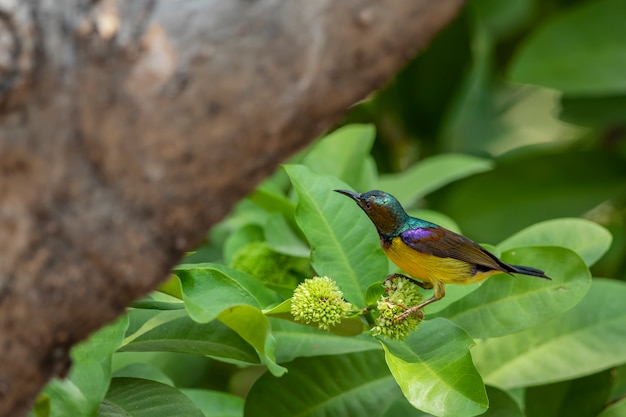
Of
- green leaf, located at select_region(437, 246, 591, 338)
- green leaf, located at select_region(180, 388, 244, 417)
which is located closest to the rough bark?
green leaf, located at select_region(437, 246, 591, 338)

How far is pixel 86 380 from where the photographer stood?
1.01 metres

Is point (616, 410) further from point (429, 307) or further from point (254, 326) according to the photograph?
point (254, 326)

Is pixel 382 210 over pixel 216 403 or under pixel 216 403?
over

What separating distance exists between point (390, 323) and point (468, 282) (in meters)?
0.21

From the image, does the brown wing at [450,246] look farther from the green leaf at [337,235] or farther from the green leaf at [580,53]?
the green leaf at [580,53]

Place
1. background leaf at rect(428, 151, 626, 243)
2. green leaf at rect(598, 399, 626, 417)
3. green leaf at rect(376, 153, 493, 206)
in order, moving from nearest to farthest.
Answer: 1. green leaf at rect(598, 399, 626, 417)
2. green leaf at rect(376, 153, 493, 206)
3. background leaf at rect(428, 151, 626, 243)

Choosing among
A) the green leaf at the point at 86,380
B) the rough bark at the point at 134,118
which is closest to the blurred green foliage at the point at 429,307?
the green leaf at the point at 86,380

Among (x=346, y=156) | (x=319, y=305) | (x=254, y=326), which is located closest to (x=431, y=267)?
(x=319, y=305)

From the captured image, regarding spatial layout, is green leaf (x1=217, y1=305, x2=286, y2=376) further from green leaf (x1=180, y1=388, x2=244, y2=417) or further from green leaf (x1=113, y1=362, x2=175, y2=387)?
green leaf (x1=180, y1=388, x2=244, y2=417)

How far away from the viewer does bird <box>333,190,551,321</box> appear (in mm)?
1292

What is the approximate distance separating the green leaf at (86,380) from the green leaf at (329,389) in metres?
0.31

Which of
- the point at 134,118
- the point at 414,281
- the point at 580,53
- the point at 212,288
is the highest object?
the point at 134,118

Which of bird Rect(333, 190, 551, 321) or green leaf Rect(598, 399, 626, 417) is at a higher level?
bird Rect(333, 190, 551, 321)

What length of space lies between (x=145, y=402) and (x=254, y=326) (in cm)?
20
